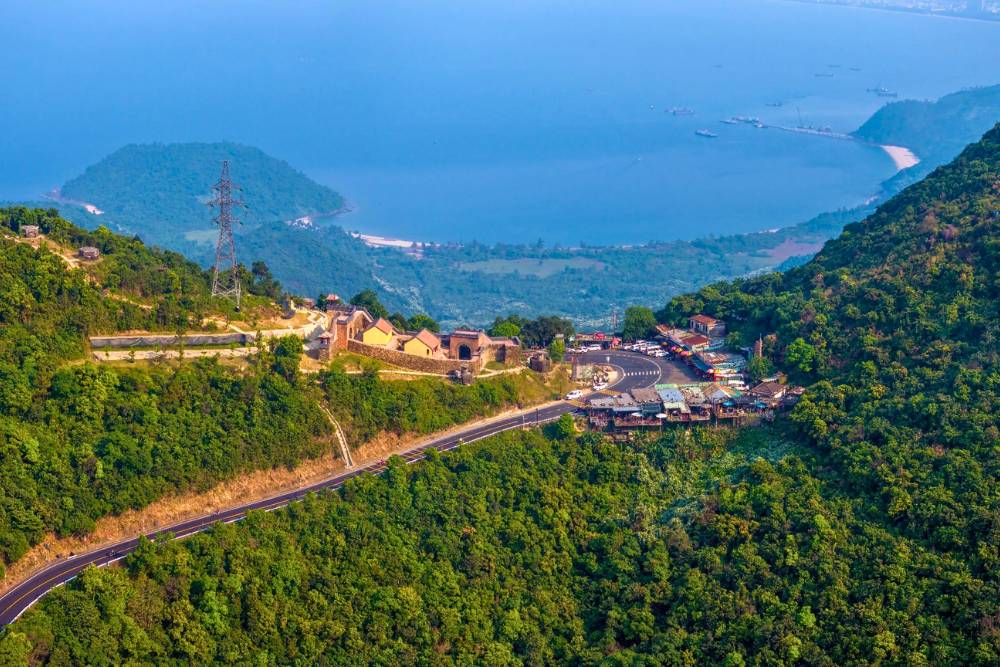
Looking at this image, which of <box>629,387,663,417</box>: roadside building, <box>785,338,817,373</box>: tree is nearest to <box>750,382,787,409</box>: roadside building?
<box>785,338,817,373</box>: tree

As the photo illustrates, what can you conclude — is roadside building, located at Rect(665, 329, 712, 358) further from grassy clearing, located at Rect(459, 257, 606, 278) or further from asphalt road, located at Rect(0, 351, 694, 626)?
grassy clearing, located at Rect(459, 257, 606, 278)

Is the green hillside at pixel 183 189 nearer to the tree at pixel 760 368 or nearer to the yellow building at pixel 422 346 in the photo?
the yellow building at pixel 422 346

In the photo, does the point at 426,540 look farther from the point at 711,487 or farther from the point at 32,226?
the point at 32,226

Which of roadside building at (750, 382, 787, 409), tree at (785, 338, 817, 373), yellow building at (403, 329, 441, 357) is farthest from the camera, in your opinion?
yellow building at (403, 329, 441, 357)

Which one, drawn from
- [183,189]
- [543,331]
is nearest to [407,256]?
[183,189]

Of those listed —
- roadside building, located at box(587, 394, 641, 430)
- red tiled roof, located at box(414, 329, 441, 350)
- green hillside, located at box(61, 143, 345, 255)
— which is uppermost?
green hillside, located at box(61, 143, 345, 255)

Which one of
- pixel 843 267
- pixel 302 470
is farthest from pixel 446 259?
pixel 302 470
